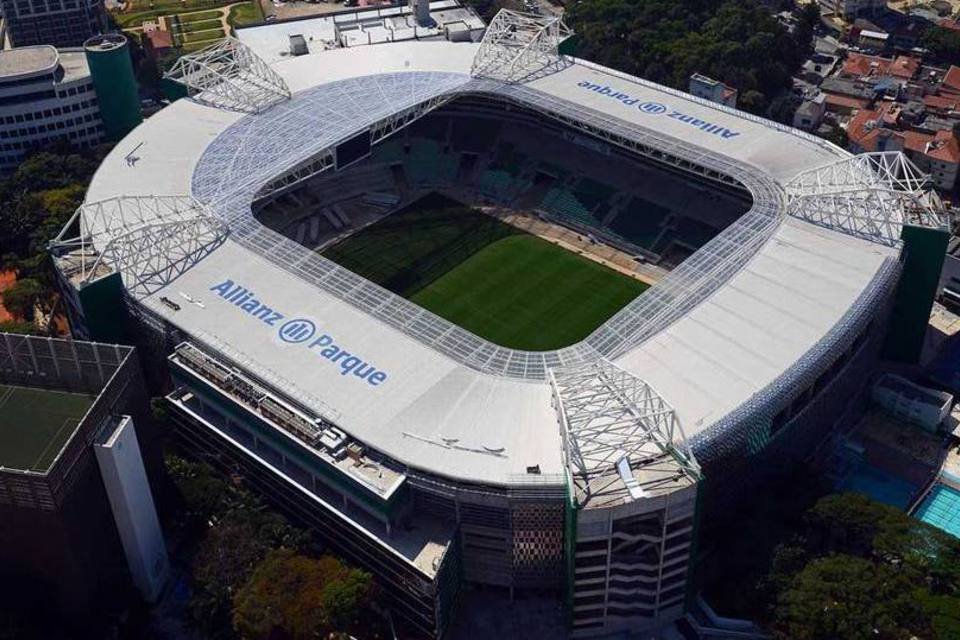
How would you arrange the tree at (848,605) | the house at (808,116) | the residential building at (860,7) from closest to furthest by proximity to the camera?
the tree at (848,605), the house at (808,116), the residential building at (860,7)

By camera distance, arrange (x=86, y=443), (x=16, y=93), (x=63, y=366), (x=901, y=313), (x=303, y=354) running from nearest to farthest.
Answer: (x=86, y=443)
(x=63, y=366)
(x=303, y=354)
(x=901, y=313)
(x=16, y=93)

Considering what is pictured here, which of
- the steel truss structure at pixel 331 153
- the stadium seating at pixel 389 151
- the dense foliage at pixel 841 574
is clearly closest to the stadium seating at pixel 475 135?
the stadium seating at pixel 389 151

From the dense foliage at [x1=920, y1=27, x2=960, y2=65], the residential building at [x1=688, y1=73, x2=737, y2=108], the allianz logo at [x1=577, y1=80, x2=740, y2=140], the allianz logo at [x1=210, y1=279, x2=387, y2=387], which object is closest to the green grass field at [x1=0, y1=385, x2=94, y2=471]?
the allianz logo at [x1=210, y1=279, x2=387, y2=387]

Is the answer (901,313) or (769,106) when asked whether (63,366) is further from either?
(769,106)

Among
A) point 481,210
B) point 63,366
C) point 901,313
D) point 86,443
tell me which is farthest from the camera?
point 481,210

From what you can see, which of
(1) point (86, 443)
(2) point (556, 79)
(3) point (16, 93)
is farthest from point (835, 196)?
(3) point (16, 93)

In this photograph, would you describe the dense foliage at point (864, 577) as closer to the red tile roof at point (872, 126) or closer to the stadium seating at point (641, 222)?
the stadium seating at point (641, 222)
